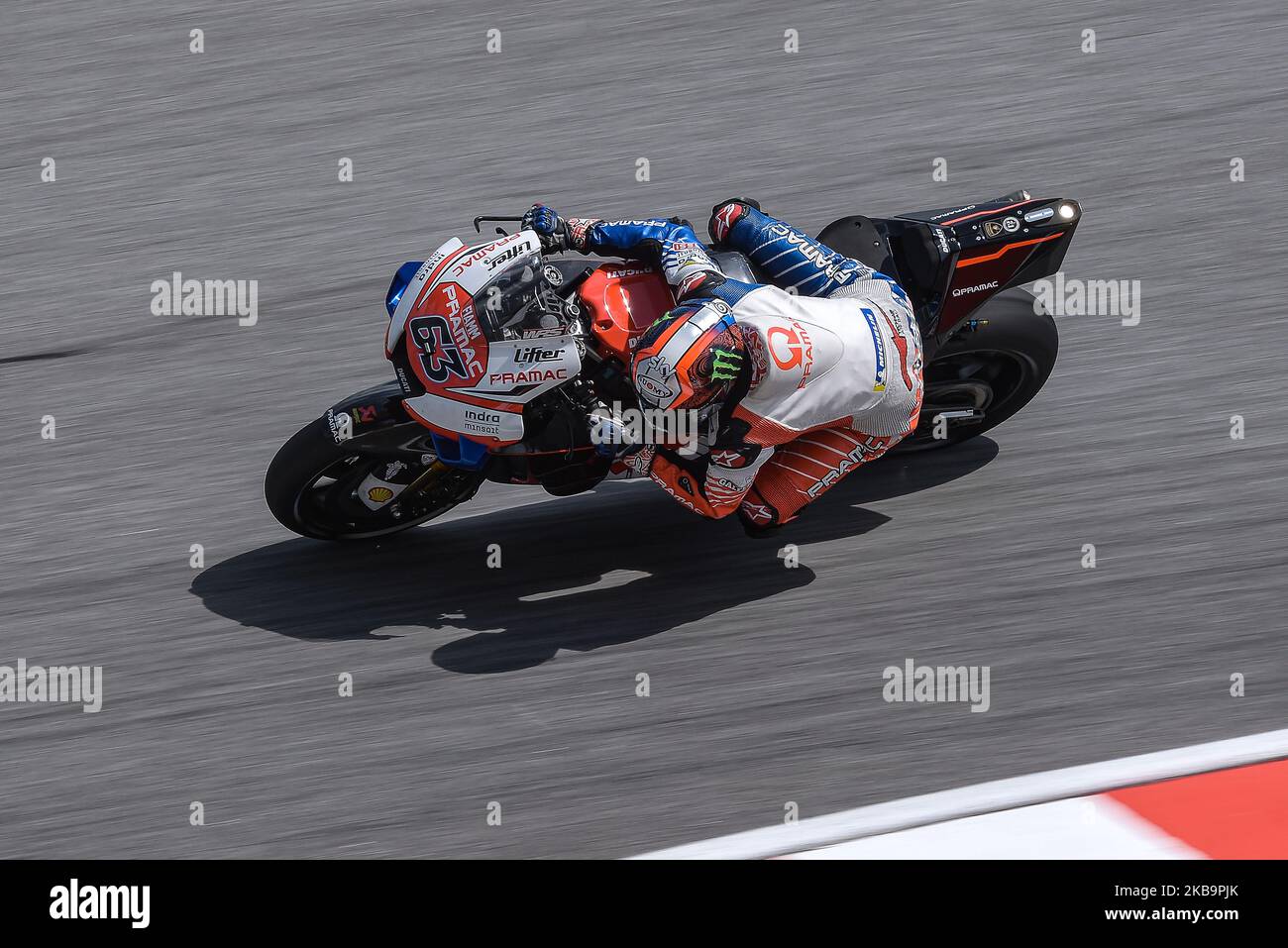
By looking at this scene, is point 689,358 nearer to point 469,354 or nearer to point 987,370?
point 469,354

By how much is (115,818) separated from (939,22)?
6857 millimetres

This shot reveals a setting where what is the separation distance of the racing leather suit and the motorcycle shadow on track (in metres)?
0.46

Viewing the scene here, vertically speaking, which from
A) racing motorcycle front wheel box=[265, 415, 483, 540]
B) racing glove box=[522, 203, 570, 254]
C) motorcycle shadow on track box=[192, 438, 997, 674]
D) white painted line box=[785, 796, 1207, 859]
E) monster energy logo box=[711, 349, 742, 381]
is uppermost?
racing glove box=[522, 203, 570, 254]

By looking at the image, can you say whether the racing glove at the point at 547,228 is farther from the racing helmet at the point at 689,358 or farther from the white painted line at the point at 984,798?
the white painted line at the point at 984,798

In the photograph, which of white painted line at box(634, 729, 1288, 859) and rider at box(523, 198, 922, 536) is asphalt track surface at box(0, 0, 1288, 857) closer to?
white painted line at box(634, 729, 1288, 859)

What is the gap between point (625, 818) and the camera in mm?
4934

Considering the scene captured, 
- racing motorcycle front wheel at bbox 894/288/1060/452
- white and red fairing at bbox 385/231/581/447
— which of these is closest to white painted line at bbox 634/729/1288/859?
white and red fairing at bbox 385/231/581/447

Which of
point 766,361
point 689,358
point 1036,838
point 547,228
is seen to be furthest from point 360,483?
point 1036,838

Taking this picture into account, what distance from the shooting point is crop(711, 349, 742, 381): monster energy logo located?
4.98m

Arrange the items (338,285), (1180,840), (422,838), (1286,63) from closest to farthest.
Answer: (1180,840), (422,838), (338,285), (1286,63)

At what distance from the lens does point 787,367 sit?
519 centimetres

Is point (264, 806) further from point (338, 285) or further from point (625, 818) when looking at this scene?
point (338, 285)

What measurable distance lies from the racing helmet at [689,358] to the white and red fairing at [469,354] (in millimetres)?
326

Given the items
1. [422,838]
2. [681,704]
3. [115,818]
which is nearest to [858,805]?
[681,704]
